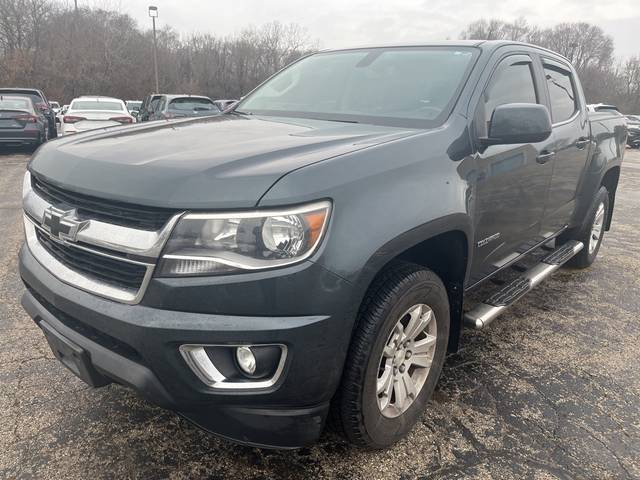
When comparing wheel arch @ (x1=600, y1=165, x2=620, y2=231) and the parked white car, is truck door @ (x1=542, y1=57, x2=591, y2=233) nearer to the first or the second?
wheel arch @ (x1=600, y1=165, x2=620, y2=231)

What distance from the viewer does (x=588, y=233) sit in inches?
180

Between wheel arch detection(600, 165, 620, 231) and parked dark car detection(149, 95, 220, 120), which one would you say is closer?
wheel arch detection(600, 165, 620, 231)

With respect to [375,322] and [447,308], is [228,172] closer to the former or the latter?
[375,322]

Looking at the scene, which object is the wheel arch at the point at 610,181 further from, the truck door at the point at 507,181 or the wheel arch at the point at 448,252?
the wheel arch at the point at 448,252

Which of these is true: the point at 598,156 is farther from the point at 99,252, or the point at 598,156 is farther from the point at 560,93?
the point at 99,252

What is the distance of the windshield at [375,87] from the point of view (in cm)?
263

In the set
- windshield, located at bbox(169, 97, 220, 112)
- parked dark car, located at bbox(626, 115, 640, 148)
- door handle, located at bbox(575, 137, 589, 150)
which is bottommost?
parked dark car, located at bbox(626, 115, 640, 148)

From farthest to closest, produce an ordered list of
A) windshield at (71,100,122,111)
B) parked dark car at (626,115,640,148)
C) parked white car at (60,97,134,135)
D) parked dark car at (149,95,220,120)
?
parked dark car at (626,115,640,148) → parked dark car at (149,95,220,120) → windshield at (71,100,122,111) → parked white car at (60,97,134,135)

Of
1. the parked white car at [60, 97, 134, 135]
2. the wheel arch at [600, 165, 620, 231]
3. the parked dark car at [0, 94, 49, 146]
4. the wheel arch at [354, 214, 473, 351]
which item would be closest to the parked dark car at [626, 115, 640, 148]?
the wheel arch at [600, 165, 620, 231]

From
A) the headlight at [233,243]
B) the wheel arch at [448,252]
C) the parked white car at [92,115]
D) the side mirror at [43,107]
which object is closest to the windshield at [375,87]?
the wheel arch at [448,252]

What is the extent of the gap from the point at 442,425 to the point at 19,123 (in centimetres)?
1227

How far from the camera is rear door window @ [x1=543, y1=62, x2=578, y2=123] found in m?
3.52

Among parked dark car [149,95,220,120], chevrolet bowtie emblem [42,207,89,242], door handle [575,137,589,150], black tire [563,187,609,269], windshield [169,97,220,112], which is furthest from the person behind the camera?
windshield [169,97,220,112]

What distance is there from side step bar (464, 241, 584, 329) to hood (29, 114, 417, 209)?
1.10 m
